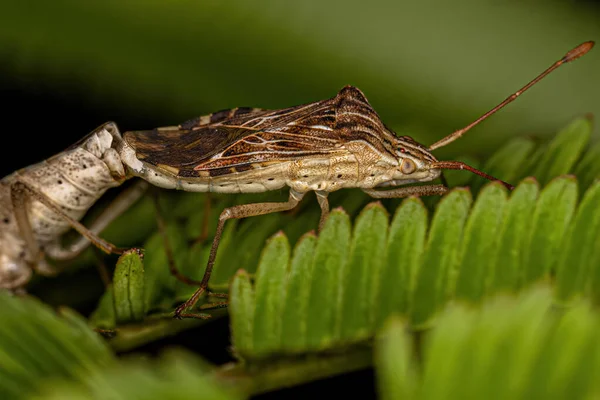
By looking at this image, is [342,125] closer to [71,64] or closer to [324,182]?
[324,182]

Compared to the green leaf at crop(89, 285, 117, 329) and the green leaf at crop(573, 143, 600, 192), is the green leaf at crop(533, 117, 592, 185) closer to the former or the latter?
the green leaf at crop(573, 143, 600, 192)

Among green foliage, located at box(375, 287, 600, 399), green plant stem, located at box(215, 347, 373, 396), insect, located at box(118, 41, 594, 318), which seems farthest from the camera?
insect, located at box(118, 41, 594, 318)

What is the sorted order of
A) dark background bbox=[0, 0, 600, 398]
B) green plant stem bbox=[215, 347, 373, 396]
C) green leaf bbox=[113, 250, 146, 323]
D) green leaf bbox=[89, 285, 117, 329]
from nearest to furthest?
green plant stem bbox=[215, 347, 373, 396]
green leaf bbox=[113, 250, 146, 323]
green leaf bbox=[89, 285, 117, 329]
dark background bbox=[0, 0, 600, 398]

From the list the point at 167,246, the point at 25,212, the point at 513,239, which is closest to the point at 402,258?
the point at 513,239

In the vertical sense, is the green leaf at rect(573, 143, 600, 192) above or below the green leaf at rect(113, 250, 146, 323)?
above

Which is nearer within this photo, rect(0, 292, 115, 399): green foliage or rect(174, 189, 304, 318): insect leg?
rect(0, 292, 115, 399): green foliage

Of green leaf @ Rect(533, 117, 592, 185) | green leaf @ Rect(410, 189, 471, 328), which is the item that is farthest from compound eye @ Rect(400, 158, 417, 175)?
green leaf @ Rect(410, 189, 471, 328)
